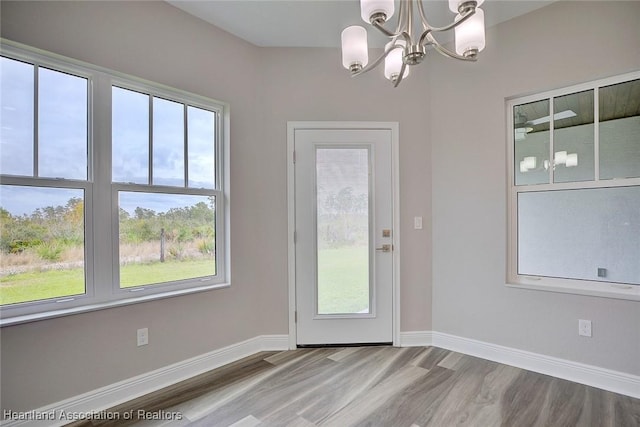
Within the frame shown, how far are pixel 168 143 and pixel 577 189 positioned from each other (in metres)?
3.12

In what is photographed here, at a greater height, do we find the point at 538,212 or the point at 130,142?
the point at 130,142

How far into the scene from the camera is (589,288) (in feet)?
7.54

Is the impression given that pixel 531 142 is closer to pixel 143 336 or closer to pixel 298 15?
pixel 298 15

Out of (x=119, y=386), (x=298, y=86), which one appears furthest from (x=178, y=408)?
(x=298, y=86)

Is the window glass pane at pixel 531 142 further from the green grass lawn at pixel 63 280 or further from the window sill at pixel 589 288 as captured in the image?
the green grass lawn at pixel 63 280

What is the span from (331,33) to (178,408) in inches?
119

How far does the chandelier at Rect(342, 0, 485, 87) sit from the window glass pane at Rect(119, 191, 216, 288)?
1.66 meters

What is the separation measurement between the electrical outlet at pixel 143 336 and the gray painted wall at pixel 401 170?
0.05 meters

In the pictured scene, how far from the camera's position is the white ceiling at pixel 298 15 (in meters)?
2.35

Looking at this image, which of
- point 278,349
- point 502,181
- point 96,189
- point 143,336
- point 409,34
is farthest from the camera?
point 278,349

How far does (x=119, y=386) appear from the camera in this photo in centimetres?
206

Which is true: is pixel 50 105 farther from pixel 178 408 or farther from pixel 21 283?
pixel 178 408

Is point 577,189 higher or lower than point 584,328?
higher

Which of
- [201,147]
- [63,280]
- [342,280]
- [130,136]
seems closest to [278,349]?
[342,280]
